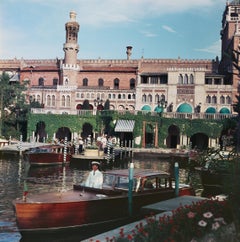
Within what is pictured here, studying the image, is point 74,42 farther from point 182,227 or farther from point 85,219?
point 182,227

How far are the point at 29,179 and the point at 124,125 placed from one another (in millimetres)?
23433

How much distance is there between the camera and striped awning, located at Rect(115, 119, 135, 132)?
44616 mm

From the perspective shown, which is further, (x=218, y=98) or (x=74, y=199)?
(x=218, y=98)

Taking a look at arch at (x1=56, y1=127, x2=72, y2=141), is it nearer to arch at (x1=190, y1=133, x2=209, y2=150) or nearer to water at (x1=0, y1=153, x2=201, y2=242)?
arch at (x1=190, y1=133, x2=209, y2=150)

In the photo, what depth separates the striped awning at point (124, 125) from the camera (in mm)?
44616

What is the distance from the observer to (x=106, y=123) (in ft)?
154

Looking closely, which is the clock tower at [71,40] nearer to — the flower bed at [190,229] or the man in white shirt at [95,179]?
the man in white shirt at [95,179]

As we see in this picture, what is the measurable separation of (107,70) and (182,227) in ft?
171

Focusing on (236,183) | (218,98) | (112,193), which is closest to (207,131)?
(218,98)

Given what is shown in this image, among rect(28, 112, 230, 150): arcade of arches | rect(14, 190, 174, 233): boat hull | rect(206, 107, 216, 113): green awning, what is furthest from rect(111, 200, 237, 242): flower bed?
rect(206, 107, 216, 113): green awning

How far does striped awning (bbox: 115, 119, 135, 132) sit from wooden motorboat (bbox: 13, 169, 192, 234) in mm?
29267

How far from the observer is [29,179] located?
2264cm

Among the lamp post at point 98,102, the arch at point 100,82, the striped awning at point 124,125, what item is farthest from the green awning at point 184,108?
the arch at point 100,82

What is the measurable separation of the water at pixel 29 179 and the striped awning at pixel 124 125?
9806mm
